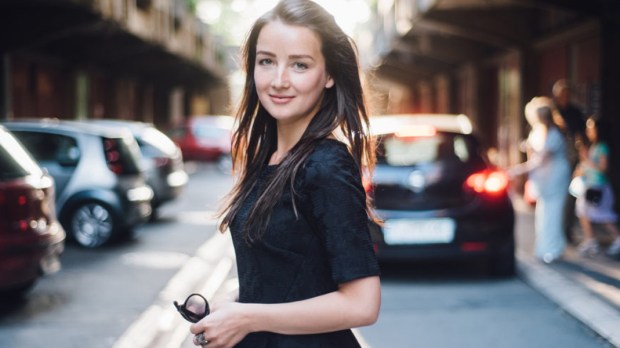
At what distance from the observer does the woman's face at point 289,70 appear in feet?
6.45

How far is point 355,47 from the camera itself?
2.09 meters

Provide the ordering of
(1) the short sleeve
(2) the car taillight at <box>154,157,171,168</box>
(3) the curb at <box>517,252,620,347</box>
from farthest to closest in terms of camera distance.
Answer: (2) the car taillight at <box>154,157,171,168</box> < (3) the curb at <box>517,252,620,347</box> < (1) the short sleeve

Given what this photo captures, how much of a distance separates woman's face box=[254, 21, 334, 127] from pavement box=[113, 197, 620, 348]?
3.89 m

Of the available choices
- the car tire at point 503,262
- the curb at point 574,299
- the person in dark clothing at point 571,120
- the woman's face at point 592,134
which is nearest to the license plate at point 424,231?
the car tire at point 503,262

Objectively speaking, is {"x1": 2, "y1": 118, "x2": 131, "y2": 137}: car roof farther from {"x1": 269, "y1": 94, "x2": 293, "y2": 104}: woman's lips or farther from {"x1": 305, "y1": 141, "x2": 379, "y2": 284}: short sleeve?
{"x1": 305, "y1": 141, "x2": 379, "y2": 284}: short sleeve

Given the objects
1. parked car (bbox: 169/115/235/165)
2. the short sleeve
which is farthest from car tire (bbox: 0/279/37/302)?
parked car (bbox: 169/115/235/165)

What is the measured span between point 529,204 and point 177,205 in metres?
6.68

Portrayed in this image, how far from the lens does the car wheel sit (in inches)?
446

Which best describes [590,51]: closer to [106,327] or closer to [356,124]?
[106,327]

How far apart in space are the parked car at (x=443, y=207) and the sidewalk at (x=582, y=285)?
44 centimetres

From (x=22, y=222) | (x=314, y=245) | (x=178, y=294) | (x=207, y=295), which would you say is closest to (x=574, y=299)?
(x=207, y=295)

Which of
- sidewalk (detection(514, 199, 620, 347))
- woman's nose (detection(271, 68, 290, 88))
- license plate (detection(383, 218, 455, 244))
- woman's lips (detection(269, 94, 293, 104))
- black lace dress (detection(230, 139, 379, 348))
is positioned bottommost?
sidewalk (detection(514, 199, 620, 347))

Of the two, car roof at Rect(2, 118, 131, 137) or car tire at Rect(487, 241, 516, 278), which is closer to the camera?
car tire at Rect(487, 241, 516, 278)

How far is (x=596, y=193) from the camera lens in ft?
31.6
